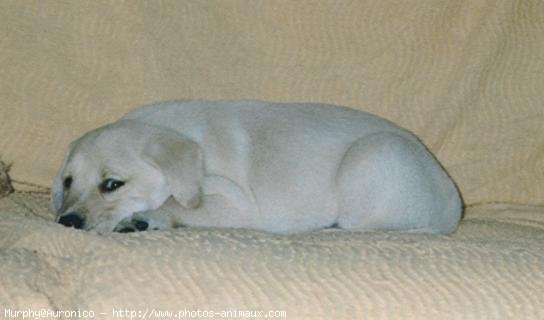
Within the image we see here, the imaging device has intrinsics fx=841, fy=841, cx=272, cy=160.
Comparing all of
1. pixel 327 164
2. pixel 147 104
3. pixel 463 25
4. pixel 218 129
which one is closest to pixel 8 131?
pixel 147 104

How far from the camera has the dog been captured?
3.56 metres

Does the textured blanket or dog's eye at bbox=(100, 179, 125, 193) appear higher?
the textured blanket

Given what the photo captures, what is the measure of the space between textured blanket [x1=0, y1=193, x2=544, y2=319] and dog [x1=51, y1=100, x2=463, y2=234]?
512 millimetres

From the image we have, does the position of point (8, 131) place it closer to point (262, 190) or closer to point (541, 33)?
point (262, 190)

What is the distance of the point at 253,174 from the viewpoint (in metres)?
3.79

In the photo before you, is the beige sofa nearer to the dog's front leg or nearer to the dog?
the dog

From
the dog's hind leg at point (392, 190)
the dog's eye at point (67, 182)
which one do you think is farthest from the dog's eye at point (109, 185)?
the dog's hind leg at point (392, 190)

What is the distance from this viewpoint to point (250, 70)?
4188 millimetres

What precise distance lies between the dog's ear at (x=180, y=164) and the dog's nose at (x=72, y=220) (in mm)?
394

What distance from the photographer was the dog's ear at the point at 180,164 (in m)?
3.51

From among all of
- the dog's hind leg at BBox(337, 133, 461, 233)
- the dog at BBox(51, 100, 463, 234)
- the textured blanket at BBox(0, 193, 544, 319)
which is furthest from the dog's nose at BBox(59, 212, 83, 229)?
the dog's hind leg at BBox(337, 133, 461, 233)

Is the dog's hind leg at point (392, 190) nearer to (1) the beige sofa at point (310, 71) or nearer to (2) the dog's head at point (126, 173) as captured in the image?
(1) the beige sofa at point (310, 71)

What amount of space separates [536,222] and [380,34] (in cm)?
119

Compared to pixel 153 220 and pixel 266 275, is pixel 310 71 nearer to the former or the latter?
pixel 153 220
